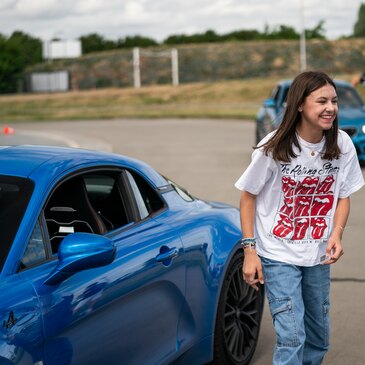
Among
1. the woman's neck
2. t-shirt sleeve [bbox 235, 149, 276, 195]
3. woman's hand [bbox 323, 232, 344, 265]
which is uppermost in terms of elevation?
the woman's neck

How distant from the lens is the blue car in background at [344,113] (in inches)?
646

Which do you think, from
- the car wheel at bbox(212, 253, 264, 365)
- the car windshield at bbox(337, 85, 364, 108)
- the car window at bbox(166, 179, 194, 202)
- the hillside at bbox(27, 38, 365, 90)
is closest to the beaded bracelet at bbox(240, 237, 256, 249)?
the car wheel at bbox(212, 253, 264, 365)

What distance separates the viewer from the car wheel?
17.0 ft

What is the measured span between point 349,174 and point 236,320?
1.39 m

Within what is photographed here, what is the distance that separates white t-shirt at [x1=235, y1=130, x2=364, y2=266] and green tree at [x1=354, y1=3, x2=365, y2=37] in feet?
503

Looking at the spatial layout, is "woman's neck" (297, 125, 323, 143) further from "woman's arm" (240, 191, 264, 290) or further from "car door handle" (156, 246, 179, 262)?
"car door handle" (156, 246, 179, 262)

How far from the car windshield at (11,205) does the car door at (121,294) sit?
120mm

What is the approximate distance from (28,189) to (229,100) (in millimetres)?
60931

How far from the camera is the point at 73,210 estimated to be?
15.0 ft

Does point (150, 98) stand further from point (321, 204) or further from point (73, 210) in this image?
point (321, 204)

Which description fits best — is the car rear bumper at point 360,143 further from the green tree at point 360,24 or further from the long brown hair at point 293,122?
the green tree at point 360,24

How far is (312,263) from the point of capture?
4.30 meters

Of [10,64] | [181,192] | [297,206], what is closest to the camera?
[297,206]

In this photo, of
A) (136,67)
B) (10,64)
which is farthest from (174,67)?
(10,64)
